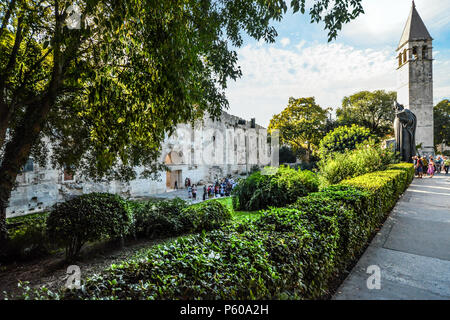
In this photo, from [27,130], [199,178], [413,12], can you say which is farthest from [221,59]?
[413,12]

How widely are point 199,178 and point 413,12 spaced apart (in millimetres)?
37370

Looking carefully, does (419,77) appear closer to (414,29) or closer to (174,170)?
(414,29)

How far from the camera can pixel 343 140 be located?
13.2 meters

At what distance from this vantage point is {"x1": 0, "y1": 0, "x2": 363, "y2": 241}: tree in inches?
125

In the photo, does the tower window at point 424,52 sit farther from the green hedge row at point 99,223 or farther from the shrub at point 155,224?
the shrub at point 155,224

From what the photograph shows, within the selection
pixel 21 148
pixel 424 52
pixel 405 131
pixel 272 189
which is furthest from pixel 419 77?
pixel 21 148

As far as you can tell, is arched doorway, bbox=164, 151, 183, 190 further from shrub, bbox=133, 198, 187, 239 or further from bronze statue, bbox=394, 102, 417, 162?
bronze statue, bbox=394, 102, 417, 162

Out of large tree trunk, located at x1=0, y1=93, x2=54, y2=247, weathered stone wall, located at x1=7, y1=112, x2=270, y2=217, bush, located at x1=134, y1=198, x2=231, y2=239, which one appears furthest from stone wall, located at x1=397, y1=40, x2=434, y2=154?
large tree trunk, located at x1=0, y1=93, x2=54, y2=247

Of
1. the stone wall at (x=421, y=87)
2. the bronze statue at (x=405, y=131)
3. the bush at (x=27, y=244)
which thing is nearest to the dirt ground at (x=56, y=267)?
the bush at (x=27, y=244)

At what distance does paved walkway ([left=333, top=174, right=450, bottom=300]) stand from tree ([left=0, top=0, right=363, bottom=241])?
10.6ft

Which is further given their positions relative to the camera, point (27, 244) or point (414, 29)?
point (414, 29)

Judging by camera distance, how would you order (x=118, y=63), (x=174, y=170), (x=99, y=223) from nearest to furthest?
1. (x=118, y=63)
2. (x=99, y=223)
3. (x=174, y=170)

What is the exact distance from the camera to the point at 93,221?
178 inches

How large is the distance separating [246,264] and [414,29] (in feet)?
140
